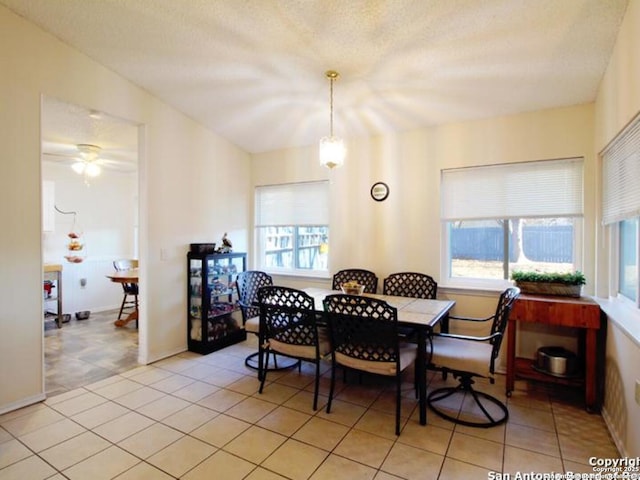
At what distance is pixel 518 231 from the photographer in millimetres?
3381

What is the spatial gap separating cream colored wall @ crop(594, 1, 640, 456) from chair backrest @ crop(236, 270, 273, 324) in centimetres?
295

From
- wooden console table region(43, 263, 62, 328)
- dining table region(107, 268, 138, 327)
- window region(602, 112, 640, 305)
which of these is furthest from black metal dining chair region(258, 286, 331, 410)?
wooden console table region(43, 263, 62, 328)

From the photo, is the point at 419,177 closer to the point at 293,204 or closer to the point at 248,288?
the point at 293,204

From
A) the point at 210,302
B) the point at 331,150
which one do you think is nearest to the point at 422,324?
the point at 331,150

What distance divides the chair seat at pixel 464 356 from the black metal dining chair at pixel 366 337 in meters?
0.20

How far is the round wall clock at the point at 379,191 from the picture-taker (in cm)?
394

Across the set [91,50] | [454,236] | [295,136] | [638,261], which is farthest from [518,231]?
[91,50]

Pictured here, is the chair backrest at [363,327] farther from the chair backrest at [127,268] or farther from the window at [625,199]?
the chair backrest at [127,268]

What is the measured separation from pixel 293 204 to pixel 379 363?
2789mm

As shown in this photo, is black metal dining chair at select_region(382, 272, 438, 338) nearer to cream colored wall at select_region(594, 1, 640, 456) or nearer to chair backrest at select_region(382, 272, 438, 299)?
chair backrest at select_region(382, 272, 438, 299)

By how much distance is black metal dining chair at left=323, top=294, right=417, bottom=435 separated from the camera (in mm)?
2332

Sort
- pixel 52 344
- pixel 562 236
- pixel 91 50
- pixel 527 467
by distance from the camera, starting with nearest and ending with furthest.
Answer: pixel 527 467, pixel 91 50, pixel 562 236, pixel 52 344

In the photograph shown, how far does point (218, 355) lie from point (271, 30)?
3.22 metres

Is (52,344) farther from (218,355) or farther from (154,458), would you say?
(154,458)
